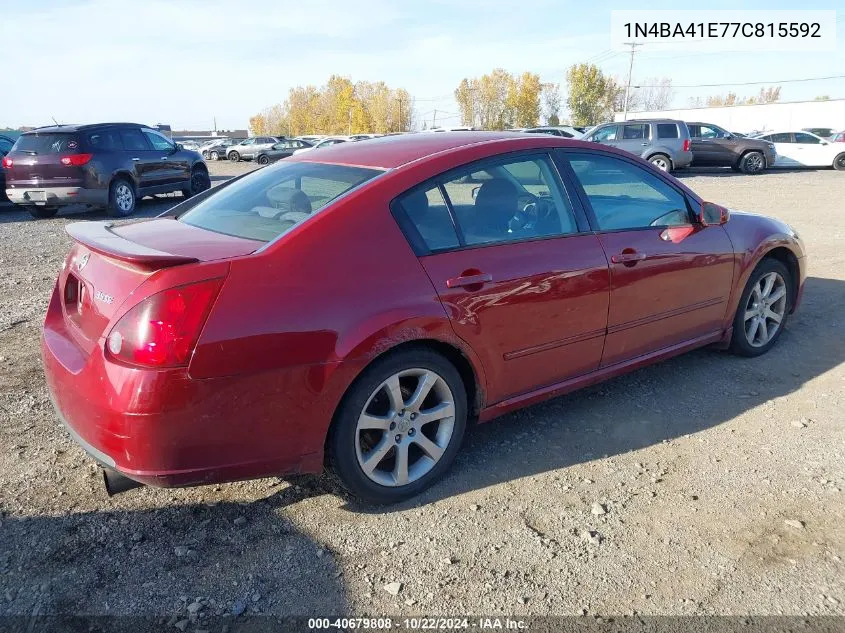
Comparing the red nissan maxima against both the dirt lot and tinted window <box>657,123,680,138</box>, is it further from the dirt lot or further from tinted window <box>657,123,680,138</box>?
tinted window <box>657,123,680,138</box>

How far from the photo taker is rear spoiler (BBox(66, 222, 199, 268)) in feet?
8.41

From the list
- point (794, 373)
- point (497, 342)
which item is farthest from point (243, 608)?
point (794, 373)

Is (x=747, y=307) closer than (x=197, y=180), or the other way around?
(x=747, y=307)

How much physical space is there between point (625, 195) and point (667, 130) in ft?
60.9

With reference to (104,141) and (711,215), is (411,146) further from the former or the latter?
(104,141)

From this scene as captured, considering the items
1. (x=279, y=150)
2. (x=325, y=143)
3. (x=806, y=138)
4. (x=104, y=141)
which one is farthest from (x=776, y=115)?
(x=104, y=141)

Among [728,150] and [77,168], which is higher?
[77,168]

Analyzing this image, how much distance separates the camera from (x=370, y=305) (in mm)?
2795

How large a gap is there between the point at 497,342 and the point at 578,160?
1.23 m

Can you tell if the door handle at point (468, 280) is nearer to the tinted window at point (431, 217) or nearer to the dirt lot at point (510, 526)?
the tinted window at point (431, 217)

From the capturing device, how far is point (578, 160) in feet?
12.4

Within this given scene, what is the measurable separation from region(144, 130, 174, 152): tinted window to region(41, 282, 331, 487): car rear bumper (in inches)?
474

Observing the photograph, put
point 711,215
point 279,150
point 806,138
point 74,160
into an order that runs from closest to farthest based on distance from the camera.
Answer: point 711,215, point 74,160, point 806,138, point 279,150

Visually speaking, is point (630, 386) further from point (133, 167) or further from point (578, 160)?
point (133, 167)
